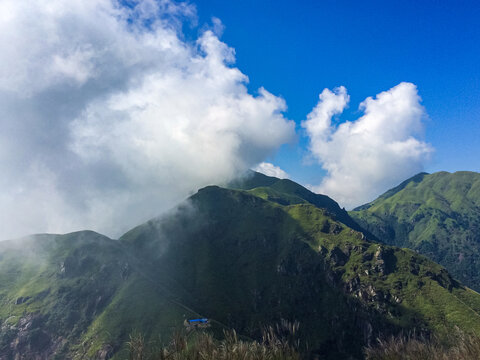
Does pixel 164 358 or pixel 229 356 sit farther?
pixel 229 356

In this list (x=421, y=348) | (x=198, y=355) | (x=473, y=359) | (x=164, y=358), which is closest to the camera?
(x=164, y=358)

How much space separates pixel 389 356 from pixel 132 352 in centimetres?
8327

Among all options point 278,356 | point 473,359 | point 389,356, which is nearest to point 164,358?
point 278,356

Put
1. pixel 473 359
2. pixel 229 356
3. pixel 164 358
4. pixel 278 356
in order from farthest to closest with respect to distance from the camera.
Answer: pixel 473 359 → pixel 278 356 → pixel 229 356 → pixel 164 358

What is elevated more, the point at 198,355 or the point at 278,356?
the point at 198,355

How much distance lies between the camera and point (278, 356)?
50.1 m

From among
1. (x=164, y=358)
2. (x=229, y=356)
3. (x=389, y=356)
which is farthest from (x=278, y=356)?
(x=389, y=356)

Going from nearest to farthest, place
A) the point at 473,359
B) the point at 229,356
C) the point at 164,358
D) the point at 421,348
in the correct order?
the point at 164,358 < the point at 229,356 < the point at 473,359 < the point at 421,348

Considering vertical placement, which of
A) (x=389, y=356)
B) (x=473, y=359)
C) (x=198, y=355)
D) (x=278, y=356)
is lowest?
(x=389, y=356)

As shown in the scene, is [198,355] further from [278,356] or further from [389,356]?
[389,356]

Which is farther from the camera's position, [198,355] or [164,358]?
[198,355]

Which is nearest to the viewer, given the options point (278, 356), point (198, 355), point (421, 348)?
point (198, 355)

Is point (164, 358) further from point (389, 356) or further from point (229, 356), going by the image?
point (389, 356)

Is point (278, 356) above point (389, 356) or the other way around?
above
